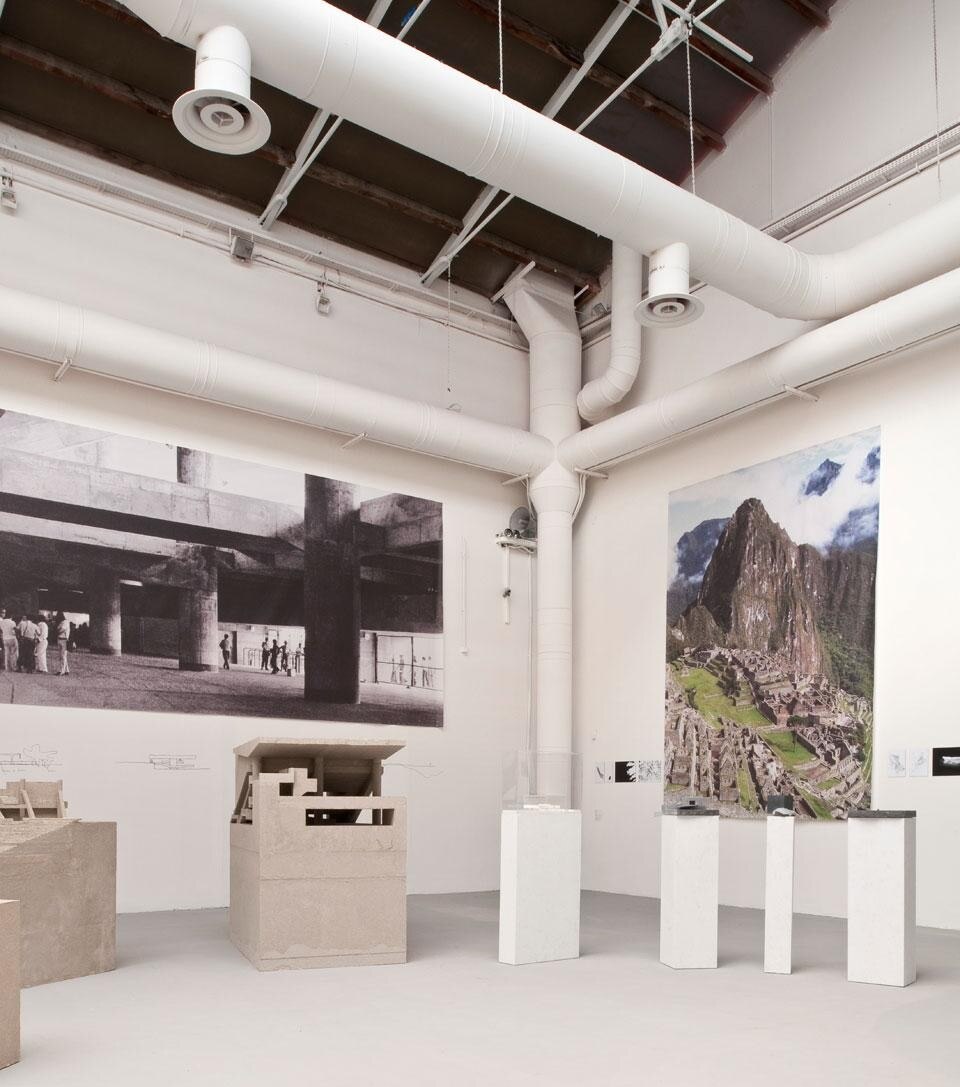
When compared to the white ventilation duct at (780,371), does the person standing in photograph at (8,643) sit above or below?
below

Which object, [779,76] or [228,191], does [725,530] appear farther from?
[228,191]

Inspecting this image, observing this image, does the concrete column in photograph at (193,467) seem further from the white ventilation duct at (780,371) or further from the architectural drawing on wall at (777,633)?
the architectural drawing on wall at (777,633)

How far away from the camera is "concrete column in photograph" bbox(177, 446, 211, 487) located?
32.0 ft

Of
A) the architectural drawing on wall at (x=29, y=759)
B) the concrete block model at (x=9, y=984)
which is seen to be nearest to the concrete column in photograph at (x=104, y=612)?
Answer: the architectural drawing on wall at (x=29, y=759)

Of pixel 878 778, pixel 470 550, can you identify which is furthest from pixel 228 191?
pixel 878 778

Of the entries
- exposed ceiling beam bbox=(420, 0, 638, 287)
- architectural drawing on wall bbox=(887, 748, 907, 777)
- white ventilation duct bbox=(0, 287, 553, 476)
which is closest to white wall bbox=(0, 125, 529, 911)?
white ventilation duct bbox=(0, 287, 553, 476)

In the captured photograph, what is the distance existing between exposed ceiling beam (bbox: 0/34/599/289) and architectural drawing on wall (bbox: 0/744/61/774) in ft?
18.2

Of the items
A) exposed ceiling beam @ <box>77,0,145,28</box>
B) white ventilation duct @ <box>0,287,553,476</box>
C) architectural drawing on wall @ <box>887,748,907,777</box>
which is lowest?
architectural drawing on wall @ <box>887,748,907,777</box>

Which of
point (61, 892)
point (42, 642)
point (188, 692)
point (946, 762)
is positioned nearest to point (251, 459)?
point (188, 692)

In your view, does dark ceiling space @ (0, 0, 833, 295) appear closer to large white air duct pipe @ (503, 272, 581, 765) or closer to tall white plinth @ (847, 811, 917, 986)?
large white air duct pipe @ (503, 272, 581, 765)

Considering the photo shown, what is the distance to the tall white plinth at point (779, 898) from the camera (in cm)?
582

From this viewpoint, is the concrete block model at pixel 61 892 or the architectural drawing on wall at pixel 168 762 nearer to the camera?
the concrete block model at pixel 61 892

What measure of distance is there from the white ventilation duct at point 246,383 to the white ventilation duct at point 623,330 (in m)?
0.97

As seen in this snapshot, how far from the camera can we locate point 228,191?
10438 mm
